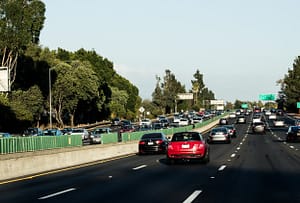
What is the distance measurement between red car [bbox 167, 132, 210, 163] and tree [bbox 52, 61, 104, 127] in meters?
63.0

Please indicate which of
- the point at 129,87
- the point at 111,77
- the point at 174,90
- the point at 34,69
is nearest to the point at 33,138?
the point at 34,69

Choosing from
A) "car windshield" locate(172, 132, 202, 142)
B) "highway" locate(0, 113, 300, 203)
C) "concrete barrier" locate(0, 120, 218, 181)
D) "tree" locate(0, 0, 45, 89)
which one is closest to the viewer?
"highway" locate(0, 113, 300, 203)

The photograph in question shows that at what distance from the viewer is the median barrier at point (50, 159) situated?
21.2 meters

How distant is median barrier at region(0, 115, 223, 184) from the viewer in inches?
834

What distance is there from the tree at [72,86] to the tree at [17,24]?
61.4 feet

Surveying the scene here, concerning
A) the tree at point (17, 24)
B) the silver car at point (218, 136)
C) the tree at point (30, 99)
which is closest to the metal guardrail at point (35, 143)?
the silver car at point (218, 136)

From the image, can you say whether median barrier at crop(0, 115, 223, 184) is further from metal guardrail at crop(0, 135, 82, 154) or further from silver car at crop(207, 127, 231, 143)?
silver car at crop(207, 127, 231, 143)

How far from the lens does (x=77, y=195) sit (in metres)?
14.8

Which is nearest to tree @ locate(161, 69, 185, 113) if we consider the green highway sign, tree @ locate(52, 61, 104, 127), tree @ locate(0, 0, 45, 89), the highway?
the green highway sign

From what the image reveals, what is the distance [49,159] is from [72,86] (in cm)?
6425

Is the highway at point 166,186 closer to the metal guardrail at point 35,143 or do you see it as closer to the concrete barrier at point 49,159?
the concrete barrier at point 49,159

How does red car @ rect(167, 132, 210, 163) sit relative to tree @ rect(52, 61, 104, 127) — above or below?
below

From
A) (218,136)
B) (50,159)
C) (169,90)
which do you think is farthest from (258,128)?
(169,90)

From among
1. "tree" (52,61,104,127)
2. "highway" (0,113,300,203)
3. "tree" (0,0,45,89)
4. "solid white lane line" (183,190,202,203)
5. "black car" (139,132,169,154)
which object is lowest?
"highway" (0,113,300,203)
